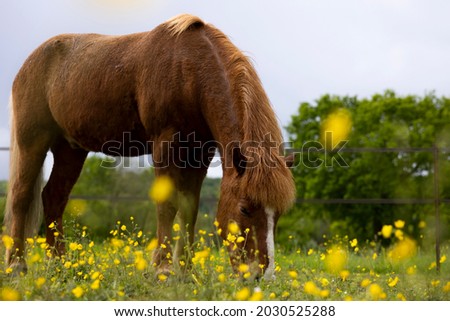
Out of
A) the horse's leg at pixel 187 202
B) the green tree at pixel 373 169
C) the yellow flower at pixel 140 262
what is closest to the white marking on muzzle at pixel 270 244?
the yellow flower at pixel 140 262

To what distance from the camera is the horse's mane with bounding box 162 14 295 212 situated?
14.9 feet

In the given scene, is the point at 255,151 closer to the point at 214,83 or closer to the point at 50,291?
the point at 214,83

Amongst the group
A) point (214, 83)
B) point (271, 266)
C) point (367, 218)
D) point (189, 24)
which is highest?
point (189, 24)

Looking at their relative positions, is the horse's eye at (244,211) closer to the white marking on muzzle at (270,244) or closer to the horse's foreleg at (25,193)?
the white marking on muzzle at (270,244)

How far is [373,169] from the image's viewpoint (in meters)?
23.0

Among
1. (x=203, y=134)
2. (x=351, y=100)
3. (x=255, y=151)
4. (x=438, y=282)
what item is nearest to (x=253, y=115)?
(x=255, y=151)

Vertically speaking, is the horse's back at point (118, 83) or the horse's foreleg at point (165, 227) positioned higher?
the horse's back at point (118, 83)

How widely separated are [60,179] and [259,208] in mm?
3307

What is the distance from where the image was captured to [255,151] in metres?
4.74

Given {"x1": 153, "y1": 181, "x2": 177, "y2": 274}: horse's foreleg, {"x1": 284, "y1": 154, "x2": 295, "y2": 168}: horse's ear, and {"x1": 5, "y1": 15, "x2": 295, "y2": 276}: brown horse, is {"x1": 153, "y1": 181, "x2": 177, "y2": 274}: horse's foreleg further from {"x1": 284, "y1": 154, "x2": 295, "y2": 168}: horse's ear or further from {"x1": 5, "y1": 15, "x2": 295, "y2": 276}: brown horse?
{"x1": 284, "y1": 154, "x2": 295, "y2": 168}: horse's ear

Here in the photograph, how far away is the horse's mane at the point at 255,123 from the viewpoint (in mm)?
4547

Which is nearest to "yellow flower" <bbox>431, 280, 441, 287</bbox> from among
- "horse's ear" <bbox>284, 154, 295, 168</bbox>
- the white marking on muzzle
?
the white marking on muzzle

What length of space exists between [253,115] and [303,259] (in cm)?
319

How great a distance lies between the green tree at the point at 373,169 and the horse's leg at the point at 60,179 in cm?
1492
